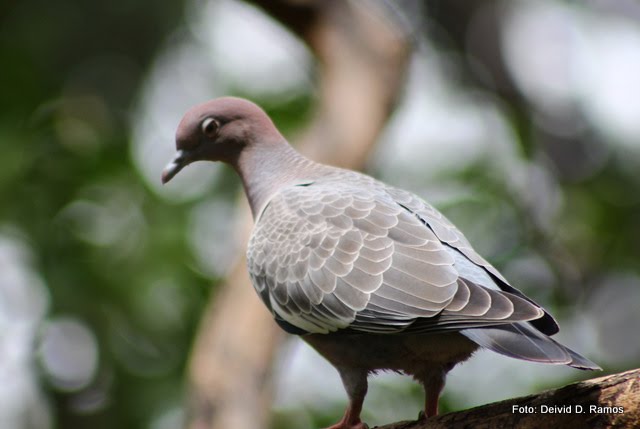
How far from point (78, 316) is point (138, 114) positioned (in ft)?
8.22

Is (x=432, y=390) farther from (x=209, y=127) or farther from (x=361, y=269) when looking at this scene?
(x=209, y=127)

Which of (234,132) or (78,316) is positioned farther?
(78,316)

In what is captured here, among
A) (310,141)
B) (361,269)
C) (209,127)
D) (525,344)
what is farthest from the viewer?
(310,141)

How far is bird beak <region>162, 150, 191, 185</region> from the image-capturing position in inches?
163

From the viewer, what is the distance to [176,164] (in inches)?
164

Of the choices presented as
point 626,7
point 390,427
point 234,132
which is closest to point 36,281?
point 234,132

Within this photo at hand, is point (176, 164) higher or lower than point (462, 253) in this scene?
lower

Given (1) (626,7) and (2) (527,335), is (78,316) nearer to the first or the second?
(2) (527,335)

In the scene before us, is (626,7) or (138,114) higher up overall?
(626,7)

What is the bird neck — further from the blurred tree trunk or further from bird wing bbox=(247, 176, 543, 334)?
the blurred tree trunk

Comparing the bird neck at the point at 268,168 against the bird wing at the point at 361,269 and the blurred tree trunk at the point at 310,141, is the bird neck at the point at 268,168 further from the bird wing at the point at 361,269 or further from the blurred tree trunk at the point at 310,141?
the blurred tree trunk at the point at 310,141

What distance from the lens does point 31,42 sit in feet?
26.3

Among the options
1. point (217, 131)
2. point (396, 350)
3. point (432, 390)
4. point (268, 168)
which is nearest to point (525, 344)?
point (396, 350)

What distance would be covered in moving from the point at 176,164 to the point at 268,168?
45 centimetres
